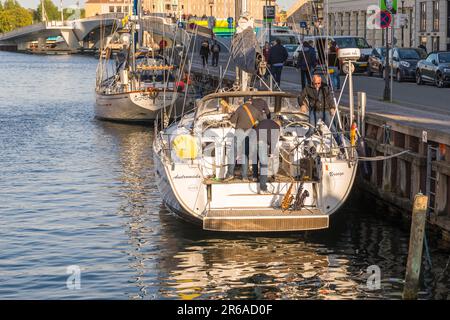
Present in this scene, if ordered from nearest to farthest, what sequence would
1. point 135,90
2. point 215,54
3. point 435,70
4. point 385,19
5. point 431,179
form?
point 431,179
point 385,19
point 435,70
point 135,90
point 215,54

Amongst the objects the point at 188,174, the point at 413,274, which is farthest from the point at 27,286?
the point at 413,274

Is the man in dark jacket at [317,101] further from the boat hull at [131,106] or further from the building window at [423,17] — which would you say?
the building window at [423,17]

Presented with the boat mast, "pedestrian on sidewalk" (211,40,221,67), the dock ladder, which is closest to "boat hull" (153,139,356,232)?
the dock ladder

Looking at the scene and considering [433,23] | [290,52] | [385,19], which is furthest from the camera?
[433,23]

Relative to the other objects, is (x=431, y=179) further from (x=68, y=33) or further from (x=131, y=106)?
(x=68, y=33)

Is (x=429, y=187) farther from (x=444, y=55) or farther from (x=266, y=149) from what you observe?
(x=444, y=55)

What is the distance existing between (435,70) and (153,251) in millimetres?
23721

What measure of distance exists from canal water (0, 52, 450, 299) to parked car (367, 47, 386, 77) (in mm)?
19305

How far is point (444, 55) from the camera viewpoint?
1721 inches

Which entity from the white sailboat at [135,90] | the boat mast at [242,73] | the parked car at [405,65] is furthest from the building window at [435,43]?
the boat mast at [242,73]

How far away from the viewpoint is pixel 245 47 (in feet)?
85.5

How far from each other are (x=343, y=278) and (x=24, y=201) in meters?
10.8

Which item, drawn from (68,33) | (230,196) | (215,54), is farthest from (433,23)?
(68,33)

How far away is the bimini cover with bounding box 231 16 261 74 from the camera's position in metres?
25.9
